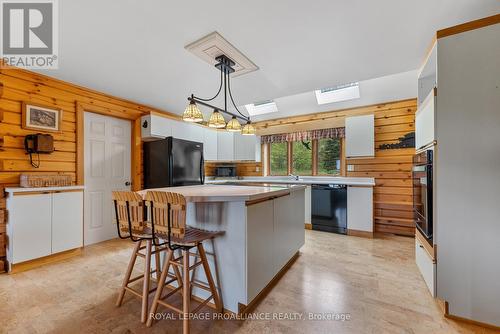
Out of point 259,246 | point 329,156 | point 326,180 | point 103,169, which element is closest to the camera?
point 259,246

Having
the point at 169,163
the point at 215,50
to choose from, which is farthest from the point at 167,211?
the point at 169,163

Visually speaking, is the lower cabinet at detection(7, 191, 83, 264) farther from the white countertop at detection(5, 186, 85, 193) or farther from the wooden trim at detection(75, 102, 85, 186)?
the wooden trim at detection(75, 102, 85, 186)

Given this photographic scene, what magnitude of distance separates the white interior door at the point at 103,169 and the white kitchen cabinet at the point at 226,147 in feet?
6.56

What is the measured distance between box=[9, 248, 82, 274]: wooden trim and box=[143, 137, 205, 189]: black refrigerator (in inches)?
53.9

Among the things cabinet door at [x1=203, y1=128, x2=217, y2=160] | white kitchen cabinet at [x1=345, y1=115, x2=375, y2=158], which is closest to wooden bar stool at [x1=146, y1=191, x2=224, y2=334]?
white kitchen cabinet at [x1=345, y1=115, x2=375, y2=158]

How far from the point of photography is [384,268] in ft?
8.09

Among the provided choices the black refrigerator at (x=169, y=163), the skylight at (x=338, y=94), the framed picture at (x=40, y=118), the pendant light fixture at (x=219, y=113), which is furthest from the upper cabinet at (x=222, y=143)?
the pendant light fixture at (x=219, y=113)

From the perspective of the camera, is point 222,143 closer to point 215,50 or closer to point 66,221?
point 215,50

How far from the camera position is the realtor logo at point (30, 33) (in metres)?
1.84

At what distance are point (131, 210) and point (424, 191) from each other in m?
2.52

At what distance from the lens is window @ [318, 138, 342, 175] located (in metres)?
4.38

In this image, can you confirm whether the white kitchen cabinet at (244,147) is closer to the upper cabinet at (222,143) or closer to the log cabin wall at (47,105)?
the upper cabinet at (222,143)

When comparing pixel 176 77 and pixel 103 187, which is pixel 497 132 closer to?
pixel 176 77

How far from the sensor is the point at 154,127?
371 cm
